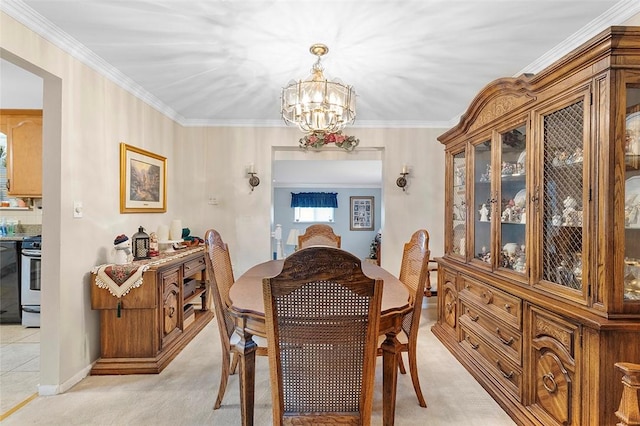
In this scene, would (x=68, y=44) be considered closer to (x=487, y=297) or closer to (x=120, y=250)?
(x=120, y=250)

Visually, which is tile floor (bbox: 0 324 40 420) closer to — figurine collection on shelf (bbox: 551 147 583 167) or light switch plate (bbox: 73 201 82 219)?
light switch plate (bbox: 73 201 82 219)

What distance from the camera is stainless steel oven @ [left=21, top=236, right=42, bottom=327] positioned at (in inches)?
135

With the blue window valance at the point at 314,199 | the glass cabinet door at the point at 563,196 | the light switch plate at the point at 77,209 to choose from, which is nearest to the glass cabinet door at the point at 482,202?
the glass cabinet door at the point at 563,196

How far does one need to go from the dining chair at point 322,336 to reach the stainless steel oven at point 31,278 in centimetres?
347

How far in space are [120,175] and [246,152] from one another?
1687mm

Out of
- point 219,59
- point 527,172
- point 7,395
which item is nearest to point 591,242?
point 527,172

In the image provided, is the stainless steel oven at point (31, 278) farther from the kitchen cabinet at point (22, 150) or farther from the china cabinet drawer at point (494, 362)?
the china cabinet drawer at point (494, 362)

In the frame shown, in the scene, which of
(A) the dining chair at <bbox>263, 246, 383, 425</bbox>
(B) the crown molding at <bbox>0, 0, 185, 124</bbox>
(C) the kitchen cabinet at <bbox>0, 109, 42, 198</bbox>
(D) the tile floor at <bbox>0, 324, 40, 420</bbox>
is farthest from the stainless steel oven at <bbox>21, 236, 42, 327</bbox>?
(A) the dining chair at <bbox>263, 246, 383, 425</bbox>

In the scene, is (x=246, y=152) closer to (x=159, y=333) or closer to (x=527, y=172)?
(x=159, y=333)

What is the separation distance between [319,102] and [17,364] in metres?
3.18

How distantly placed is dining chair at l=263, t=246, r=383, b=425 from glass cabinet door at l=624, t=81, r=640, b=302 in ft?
3.83

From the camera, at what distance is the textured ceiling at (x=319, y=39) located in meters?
1.88

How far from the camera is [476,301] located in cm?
256

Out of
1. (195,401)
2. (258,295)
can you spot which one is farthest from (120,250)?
(258,295)
